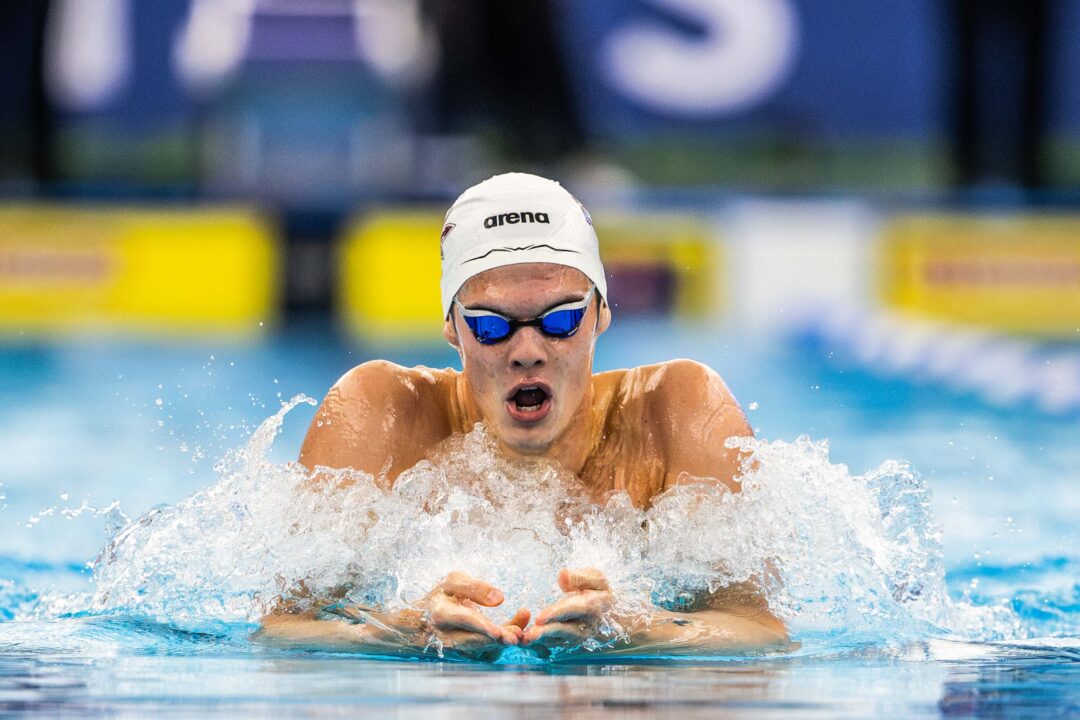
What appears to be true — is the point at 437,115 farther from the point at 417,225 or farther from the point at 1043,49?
the point at 1043,49

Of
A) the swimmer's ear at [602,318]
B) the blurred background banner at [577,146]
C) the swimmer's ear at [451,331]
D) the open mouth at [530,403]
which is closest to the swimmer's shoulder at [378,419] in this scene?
the swimmer's ear at [451,331]

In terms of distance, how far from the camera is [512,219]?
3338 mm

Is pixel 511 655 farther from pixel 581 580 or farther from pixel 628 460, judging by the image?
pixel 628 460

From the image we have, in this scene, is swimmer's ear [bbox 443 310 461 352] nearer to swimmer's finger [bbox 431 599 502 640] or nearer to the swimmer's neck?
the swimmer's neck

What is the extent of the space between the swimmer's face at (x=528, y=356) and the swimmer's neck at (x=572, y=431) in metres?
0.09

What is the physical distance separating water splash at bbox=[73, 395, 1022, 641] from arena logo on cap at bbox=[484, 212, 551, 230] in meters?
0.44

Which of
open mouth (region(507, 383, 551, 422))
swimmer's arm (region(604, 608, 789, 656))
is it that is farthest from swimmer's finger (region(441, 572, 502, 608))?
open mouth (region(507, 383, 551, 422))

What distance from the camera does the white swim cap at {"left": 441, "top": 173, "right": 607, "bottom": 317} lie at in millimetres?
3289

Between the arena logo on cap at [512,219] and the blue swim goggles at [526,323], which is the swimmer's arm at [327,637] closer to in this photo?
the blue swim goggles at [526,323]

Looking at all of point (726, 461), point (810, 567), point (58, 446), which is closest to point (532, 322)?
point (726, 461)

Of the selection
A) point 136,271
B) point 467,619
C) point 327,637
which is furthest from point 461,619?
point 136,271

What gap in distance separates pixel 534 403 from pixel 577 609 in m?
0.62

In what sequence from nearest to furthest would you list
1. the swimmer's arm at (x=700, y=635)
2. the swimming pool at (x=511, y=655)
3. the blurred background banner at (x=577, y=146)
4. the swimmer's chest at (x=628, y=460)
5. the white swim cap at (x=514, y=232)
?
1. the swimming pool at (x=511, y=655)
2. the swimmer's arm at (x=700, y=635)
3. the white swim cap at (x=514, y=232)
4. the swimmer's chest at (x=628, y=460)
5. the blurred background banner at (x=577, y=146)

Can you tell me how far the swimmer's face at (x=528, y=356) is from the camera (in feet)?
10.5
